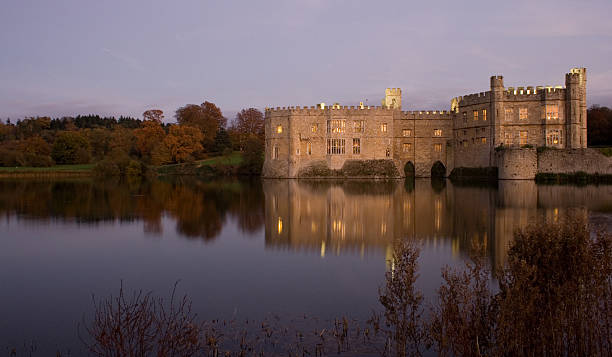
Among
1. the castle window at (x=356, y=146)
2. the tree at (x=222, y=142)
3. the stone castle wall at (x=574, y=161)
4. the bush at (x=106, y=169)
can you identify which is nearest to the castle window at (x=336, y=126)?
the castle window at (x=356, y=146)

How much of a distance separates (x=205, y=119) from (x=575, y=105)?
168 ft

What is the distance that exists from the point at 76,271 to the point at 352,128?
38.6m

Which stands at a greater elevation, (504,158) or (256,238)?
(504,158)

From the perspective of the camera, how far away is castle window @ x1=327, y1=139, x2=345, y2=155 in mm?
48000

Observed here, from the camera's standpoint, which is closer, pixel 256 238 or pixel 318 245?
pixel 318 245

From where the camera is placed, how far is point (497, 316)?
20.2 ft

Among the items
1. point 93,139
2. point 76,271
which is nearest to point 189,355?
point 76,271

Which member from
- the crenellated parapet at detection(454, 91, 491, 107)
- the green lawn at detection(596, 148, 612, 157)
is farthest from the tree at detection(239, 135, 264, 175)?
the green lawn at detection(596, 148, 612, 157)

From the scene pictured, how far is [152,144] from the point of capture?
68062 millimetres

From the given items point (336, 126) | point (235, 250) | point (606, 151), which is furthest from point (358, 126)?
point (235, 250)

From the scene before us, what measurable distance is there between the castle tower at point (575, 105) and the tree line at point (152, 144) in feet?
108

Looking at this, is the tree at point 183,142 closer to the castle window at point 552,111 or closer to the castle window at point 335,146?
the castle window at point 335,146

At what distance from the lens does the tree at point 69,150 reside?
68.6 meters

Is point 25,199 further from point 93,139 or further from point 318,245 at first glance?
point 93,139
